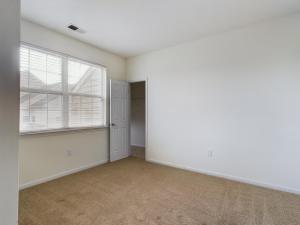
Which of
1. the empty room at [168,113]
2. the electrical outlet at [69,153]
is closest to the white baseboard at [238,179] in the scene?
the empty room at [168,113]

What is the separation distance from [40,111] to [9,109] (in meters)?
2.03

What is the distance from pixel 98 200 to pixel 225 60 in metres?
3.27

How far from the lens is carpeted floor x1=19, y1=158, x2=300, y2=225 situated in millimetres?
1921

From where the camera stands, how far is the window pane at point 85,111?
3.42 m

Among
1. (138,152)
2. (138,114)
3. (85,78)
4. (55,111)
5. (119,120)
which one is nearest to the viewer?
(55,111)

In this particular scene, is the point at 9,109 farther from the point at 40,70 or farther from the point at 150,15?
the point at 150,15

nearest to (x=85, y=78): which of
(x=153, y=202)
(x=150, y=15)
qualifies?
(x=150, y=15)

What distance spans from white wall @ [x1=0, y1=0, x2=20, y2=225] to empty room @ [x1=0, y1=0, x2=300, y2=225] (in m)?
0.88

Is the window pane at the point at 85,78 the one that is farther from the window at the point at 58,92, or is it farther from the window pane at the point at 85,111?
the window pane at the point at 85,111

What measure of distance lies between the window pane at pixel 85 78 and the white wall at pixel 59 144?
19 centimetres

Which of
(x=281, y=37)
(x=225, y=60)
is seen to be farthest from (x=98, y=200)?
(x=281, y=37)

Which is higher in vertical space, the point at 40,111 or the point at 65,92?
the point at 65,92

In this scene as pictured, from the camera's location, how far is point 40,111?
290cm

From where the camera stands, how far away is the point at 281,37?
2.66 m
